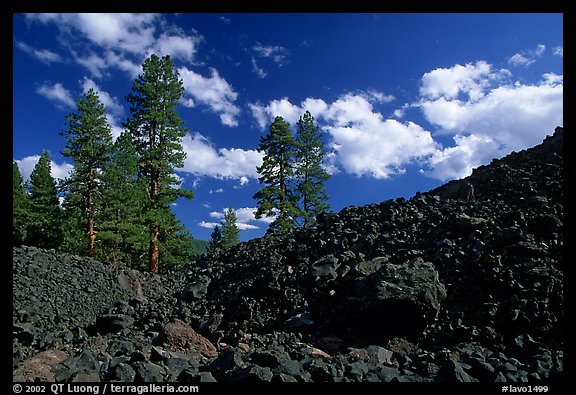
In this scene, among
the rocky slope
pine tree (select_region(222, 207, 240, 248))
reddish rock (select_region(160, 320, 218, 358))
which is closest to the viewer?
the rocky slope

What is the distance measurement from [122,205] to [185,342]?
20606mm

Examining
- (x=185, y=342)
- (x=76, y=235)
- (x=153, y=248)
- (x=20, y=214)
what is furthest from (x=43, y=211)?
(x=185, y=342)

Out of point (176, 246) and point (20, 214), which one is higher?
point (20, 214)

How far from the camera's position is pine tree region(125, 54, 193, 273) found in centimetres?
2617

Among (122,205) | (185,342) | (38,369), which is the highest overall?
(122,205)

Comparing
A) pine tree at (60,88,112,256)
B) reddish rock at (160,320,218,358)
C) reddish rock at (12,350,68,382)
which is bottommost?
reddish rock at (160,320,218,358)

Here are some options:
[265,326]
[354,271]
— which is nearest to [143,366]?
[265,326]

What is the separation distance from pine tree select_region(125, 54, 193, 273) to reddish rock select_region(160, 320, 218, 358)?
61.4ft

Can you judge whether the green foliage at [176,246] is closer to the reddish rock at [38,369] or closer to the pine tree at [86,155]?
the pine tree at [86,155]

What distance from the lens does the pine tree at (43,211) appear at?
32.6m

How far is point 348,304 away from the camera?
28.6ft

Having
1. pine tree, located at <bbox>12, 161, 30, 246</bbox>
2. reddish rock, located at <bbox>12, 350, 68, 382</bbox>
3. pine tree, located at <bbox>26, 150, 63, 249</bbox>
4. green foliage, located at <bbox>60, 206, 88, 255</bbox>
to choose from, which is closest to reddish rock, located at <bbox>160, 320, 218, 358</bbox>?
reddish rock, located at <bbox>12, 350, 68, 382</bbox>

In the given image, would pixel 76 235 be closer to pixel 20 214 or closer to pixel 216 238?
pixel 20 214

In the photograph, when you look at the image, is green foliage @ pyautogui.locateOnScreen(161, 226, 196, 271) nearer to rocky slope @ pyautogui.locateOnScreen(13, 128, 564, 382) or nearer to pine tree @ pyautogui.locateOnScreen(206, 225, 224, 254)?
rocky slope @ pyautogui.locateOnScreen(13, 128, 564, 382)
